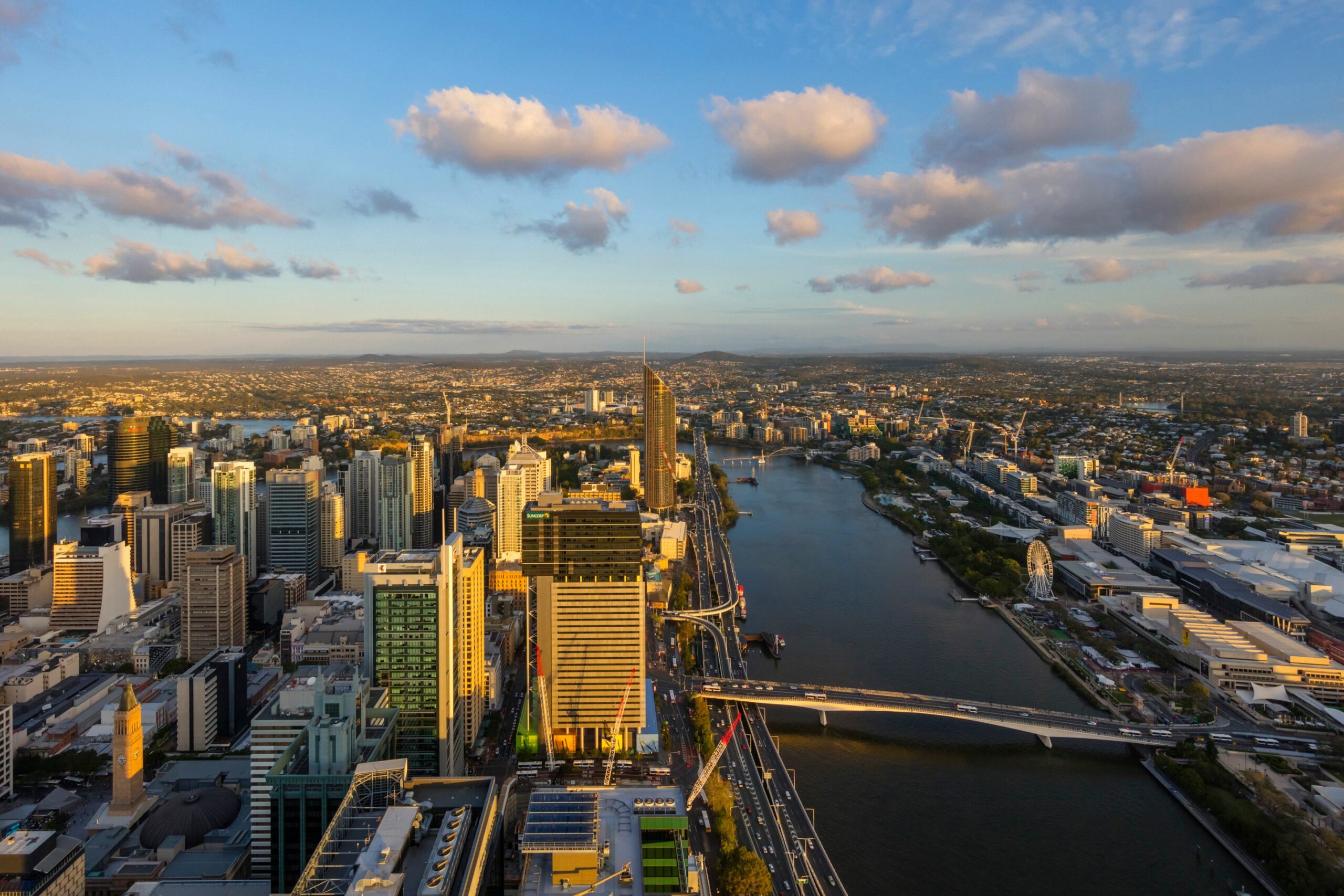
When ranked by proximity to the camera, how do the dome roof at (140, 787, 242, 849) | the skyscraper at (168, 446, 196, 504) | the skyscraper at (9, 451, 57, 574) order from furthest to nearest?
the skyscraper at (168, 446, 196, 504) → the skyscraper at (9, 451, 57, 574) → the dome roof at (140, 787, 242, 849)

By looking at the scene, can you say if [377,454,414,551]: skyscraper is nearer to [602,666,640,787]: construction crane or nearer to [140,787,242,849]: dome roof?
[602,666,640,787]: construction crane

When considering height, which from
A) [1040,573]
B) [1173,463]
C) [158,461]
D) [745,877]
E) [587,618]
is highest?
[158,461]

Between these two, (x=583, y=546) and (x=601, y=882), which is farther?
(x=583, y=546)

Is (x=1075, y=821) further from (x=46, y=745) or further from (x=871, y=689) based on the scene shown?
(x=46, y=745)

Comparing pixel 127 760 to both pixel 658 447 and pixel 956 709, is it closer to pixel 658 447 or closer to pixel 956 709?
pixel 956 709

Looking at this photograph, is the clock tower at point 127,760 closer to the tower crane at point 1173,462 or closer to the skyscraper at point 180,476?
the skyscraper at point 180,476

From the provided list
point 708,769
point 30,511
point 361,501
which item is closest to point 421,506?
point 361,501

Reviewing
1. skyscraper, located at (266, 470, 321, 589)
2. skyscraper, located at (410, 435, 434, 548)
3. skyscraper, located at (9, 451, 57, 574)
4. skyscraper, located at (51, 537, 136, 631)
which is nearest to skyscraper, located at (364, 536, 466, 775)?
skyscraper, located at (51, 537, 136, 631)
